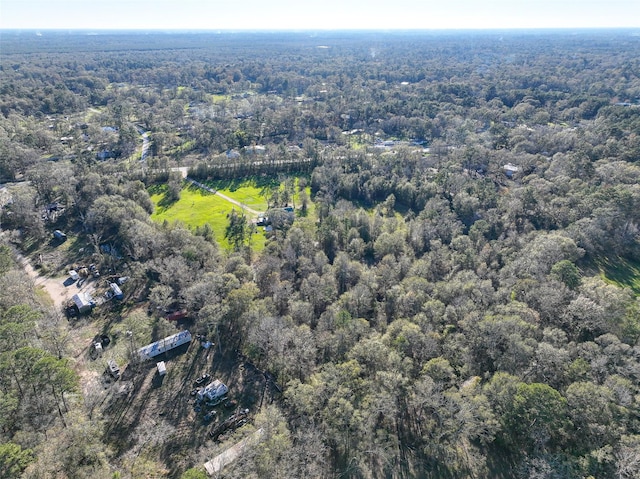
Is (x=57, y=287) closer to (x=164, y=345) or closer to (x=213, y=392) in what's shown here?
(x=164, y=345)

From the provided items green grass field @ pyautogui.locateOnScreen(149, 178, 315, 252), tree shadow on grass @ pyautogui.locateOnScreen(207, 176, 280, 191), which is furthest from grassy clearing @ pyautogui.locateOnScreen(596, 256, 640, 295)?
tree shadow on grass @ pyautogui.locateOnScreen(207, 176, 280, 191)

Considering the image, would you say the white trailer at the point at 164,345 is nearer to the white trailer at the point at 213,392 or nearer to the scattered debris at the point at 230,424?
the white trailer at the point at 213,392

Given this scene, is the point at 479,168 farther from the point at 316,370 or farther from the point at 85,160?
the point at 85,160

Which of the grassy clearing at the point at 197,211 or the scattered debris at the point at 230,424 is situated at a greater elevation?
the scattered debris at the point at 230,424

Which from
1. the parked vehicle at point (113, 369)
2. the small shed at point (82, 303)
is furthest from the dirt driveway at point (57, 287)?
the parked vehicle at point (113, 369)


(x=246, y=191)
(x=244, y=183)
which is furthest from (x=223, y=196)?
(x=244, y=183)

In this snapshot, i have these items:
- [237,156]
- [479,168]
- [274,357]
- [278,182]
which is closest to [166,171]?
[237,156]
